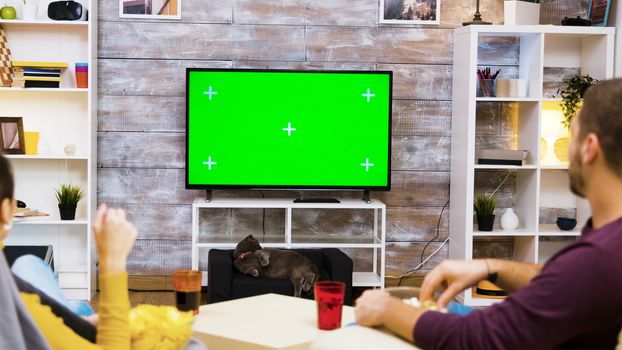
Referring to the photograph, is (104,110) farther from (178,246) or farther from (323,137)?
(323,137)

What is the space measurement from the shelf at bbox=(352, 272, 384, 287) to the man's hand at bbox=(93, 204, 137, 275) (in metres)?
3.50

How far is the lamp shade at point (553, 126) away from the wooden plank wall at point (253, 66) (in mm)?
220

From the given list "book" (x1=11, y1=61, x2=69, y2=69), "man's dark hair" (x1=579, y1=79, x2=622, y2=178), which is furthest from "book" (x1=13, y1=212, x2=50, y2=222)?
"man's dark hair" (x1=579, y1=79, x2=622, y2=178)

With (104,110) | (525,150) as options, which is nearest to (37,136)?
(104,110)

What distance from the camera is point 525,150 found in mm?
5234

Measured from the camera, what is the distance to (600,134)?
4.88ft

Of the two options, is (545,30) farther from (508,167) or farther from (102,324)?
(102,324)

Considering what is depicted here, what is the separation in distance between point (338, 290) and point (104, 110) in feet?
11.0

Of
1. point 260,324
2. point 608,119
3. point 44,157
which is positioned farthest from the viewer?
point 44,157

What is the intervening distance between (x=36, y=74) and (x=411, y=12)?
2.29 meters

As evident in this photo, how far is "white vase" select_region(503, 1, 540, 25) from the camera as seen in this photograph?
5.15 m

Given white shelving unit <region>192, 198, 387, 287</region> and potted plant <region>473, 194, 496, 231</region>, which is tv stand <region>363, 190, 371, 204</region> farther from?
A: potted plant <region>473, 194, 496, 231</region>

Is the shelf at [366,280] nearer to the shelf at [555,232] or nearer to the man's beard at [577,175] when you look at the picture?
the shelf at [555,232]

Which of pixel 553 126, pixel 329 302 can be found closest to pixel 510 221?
pixel 553 126
